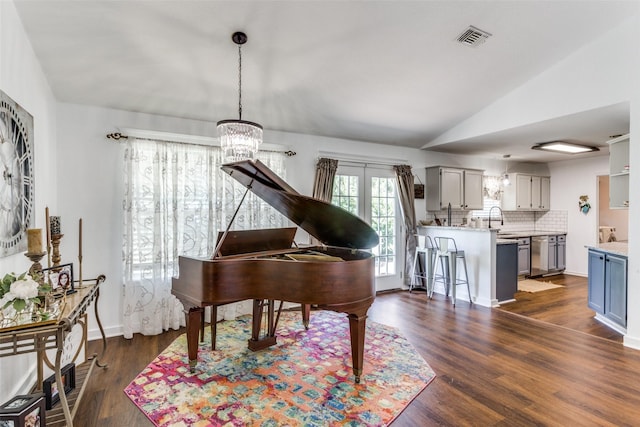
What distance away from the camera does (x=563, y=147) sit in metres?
5.39

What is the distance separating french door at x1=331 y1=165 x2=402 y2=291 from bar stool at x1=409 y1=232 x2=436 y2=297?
0.27 meters

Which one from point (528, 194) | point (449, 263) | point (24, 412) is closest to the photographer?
point (24, 412)

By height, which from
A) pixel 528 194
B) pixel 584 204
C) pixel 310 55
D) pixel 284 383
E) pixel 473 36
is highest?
pixel 473 36

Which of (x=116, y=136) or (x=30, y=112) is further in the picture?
(x=116, y=136)

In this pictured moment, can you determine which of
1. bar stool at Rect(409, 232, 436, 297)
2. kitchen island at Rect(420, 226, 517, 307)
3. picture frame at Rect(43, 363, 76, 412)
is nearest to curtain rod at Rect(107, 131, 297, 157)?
picture frame at Rect(43, 363, 76, 412)

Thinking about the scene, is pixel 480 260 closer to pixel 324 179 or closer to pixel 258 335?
pixel 324 179

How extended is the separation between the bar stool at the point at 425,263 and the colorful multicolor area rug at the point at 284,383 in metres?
2.01

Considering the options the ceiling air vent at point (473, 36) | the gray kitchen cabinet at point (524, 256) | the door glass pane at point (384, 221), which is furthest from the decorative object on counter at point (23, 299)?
the gray kitchen cabinet at point (524, 256)

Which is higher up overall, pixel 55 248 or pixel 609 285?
pixel 55 248

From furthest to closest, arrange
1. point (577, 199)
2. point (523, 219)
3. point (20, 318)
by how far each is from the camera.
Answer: point (523, 219) → point (577, 199) → point (20, 318)

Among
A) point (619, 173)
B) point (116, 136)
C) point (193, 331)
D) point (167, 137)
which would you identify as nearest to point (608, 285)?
point (619, 173)

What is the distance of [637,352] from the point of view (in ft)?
10.1

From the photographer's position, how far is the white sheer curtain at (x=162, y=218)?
360 cm

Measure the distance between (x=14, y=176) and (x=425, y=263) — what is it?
5.39 m
